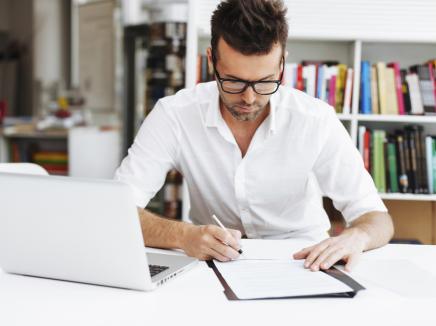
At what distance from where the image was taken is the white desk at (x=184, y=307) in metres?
0.99

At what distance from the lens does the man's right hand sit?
1.33m

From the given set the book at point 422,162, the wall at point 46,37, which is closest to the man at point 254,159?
the book at point 422,162

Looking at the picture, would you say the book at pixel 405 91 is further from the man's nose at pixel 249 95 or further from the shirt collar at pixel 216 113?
the man's nose at pixel 249 95

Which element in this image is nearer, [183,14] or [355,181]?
[355,181]

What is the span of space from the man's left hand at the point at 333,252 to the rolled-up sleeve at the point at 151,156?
25.9 inches

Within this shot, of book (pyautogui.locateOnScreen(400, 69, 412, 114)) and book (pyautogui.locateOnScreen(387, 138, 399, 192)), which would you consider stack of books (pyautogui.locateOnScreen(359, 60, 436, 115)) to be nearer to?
book (pyautogui.locateOnScreen(400, 69, 412, 114))

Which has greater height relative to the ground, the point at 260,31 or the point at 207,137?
the point at 260,31

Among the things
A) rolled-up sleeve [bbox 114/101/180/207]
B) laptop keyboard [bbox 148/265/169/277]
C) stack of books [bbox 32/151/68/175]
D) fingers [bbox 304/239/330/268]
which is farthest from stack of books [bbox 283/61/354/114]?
stack of books [bbox 32/151/68/175]

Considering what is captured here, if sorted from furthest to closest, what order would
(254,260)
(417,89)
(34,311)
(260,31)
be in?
(417,89) < (260,31) < (254,260) < (34,311)

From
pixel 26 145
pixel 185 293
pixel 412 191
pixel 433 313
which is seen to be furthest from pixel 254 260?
pixel 26 145

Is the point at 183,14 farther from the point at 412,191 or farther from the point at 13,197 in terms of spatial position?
the point at 13,197

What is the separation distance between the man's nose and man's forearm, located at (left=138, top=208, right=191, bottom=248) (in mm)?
385

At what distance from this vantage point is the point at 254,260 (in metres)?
1.36

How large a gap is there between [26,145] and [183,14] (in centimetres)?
205
